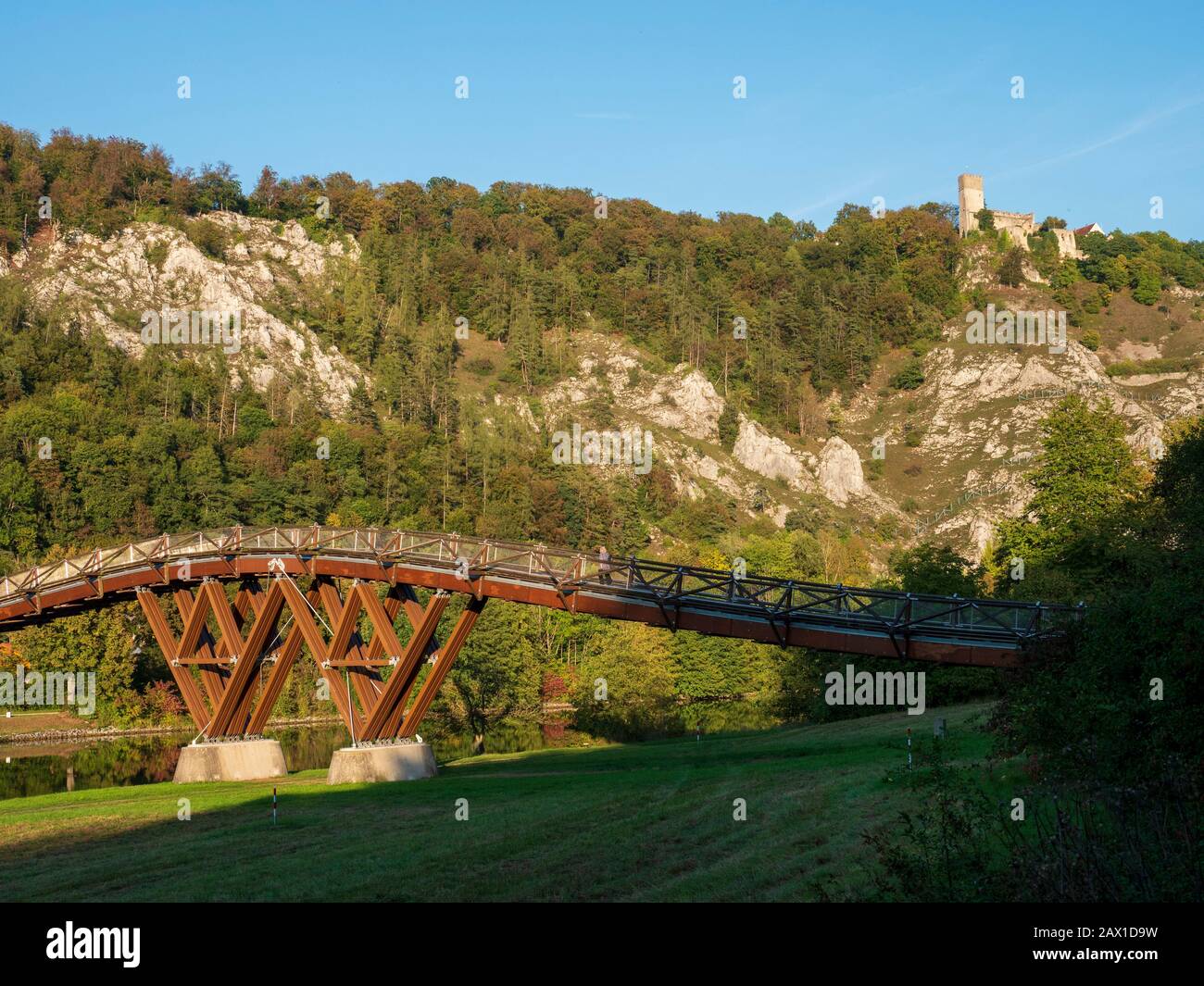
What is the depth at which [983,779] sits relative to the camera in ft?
79.3

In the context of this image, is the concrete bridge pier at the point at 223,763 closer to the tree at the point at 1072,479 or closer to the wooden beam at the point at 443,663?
the wooden beam at the point at 443,663

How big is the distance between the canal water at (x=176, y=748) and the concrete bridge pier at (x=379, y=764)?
15.5 metres

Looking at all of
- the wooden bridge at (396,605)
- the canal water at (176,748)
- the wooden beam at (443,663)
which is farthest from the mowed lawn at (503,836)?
the canal water at (176,748)

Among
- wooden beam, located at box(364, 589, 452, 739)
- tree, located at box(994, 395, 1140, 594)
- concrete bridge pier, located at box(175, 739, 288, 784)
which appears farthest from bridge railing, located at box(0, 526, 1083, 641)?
tree, located at box(994, 395, 1140, 594)

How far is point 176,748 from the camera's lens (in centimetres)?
7831

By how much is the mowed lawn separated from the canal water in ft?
64.2

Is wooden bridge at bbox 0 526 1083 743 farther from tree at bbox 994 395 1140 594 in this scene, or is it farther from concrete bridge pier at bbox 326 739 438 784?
tree at bbox 994 395 1140 594

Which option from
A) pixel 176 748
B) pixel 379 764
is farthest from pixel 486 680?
pixel 379 764

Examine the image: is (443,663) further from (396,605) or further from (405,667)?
(396,605)

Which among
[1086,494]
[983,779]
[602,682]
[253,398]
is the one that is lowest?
[602,682]

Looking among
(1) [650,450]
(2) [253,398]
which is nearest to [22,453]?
(2) [253,398]

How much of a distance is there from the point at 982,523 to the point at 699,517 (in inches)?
1640

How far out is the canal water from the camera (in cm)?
5950
